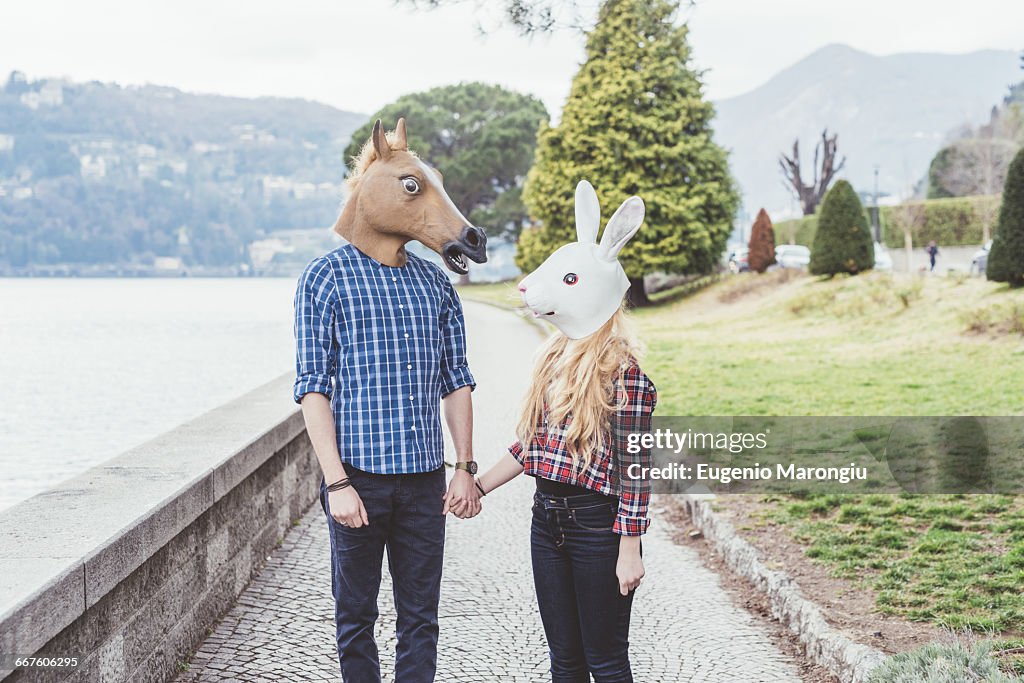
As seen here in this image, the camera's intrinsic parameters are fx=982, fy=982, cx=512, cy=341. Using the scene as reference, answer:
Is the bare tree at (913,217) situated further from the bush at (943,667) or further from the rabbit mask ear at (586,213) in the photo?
the rabbit mask ear at (586,213)

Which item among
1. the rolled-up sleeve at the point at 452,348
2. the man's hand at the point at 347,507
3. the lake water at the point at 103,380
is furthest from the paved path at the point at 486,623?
the lake water at the point at 103,380

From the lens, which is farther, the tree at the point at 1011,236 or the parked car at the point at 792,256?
the parked car at the point at 792,256

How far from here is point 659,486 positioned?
7.93 meters

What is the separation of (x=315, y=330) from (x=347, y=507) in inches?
21.1

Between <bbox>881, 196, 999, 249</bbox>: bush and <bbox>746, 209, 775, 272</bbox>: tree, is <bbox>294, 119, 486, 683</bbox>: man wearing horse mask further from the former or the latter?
<bbox>881, 196, 999, 249</bbox>: bush

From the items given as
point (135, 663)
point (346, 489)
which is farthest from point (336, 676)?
point (346, 489)

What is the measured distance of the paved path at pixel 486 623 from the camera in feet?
13.5

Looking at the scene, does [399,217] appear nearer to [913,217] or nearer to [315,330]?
[315,330]

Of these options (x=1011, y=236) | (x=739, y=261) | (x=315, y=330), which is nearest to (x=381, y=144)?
(x=315, y=330)

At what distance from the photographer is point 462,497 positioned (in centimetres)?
313

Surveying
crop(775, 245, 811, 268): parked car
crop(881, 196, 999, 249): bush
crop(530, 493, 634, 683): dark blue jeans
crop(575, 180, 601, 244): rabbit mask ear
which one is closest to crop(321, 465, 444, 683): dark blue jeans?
crop(530, 493, 634, 683): dark blue jeans

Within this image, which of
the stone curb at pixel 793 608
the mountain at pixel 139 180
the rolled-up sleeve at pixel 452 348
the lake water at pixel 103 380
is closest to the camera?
the rolled-up sleeve at pixel 452 348

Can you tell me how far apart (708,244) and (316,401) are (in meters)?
26.3

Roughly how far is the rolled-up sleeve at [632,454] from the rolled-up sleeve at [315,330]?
88 centimetres
